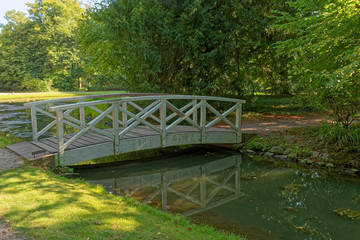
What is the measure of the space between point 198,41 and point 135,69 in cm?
297

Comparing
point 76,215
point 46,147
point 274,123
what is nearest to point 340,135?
point 274,123

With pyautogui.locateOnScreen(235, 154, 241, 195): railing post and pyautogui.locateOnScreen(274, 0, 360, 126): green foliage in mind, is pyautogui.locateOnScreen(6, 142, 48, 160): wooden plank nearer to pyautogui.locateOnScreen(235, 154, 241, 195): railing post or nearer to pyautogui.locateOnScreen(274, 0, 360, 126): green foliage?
pyautogui.locateOnScreen(235, 154, 241, 195): railing post

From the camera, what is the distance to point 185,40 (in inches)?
497

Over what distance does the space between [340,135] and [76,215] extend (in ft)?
26.5

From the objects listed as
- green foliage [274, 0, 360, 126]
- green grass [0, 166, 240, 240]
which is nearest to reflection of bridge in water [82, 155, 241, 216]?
green grass [0, 166, 240, 240]

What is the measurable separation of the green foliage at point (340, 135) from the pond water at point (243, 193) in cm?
144

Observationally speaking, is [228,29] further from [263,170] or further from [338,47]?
[263,170]

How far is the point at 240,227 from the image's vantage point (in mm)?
5070

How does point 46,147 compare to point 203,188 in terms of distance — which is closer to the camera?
point 203,188

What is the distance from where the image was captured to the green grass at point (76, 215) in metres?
3.54

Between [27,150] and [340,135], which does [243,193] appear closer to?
[340,135]

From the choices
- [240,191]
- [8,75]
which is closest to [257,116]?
[240,191]

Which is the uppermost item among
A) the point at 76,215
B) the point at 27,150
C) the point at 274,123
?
the point at 27,150

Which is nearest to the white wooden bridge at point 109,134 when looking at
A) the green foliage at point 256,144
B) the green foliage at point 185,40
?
the green foliage at point 256,144
